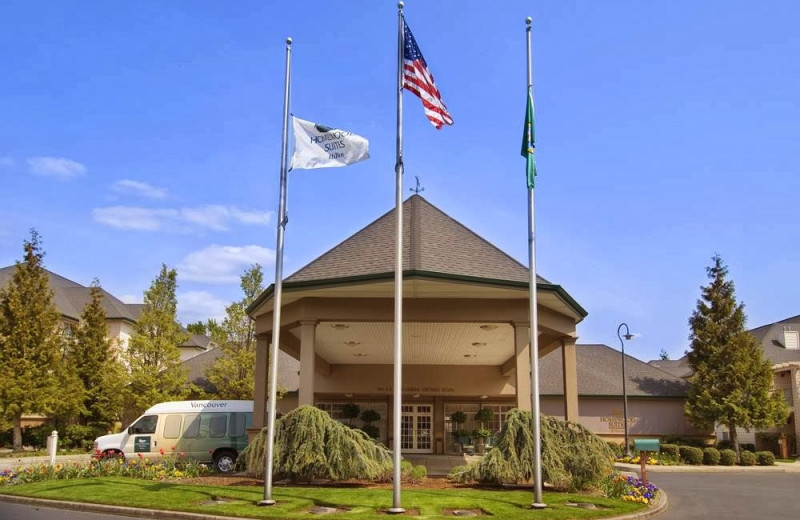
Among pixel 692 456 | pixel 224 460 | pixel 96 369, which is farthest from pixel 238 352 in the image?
pixel 692 456

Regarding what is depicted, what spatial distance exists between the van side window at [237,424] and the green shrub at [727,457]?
72.1 ft

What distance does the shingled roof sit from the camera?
59.0 ft

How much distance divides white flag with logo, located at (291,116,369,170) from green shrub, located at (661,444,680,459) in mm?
25142

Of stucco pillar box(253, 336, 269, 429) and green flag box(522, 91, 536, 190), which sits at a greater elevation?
green flag box(522, 91, 536, 190)

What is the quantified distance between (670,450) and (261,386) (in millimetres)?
20078

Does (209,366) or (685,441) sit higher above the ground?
(209,366)

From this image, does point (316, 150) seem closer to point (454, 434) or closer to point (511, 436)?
point (511, 436)

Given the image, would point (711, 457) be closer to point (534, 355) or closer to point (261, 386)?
point (261, 386)

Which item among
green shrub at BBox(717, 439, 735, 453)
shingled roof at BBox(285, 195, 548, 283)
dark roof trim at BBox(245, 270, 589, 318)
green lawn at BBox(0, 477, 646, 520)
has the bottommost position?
green lawn at BBox(0, 477, 646, 520)

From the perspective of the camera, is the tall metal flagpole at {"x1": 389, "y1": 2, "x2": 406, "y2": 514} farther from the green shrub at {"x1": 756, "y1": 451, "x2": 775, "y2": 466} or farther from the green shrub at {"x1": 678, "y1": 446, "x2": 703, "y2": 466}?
the green shrub at {"x1": 756, "y1": 451, "x2": 775, "y2": 466}

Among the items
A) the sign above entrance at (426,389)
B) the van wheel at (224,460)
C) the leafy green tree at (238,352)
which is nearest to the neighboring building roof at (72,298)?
the leafy green tree at (238,352)

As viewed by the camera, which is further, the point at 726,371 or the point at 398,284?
the point at 726,371

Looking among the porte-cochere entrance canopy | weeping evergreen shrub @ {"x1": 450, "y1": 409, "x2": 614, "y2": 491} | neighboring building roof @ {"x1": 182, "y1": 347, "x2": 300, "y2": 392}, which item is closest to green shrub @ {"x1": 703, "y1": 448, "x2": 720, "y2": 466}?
the porte-cochere entrance canopy

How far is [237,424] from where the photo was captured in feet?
80.0
